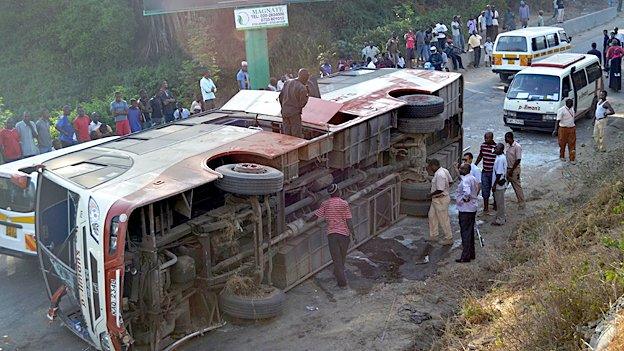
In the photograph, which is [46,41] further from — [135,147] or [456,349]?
[456,349]

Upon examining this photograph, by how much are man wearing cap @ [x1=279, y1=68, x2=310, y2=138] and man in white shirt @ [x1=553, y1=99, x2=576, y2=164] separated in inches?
264

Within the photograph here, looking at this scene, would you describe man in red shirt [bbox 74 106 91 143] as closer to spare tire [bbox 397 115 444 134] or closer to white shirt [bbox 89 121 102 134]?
white shirt [bbox 89 121 102 134]

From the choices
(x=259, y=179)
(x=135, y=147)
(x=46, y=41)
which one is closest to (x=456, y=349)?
(x=259, y=179)

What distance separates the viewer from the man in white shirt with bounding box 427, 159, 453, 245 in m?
11.0

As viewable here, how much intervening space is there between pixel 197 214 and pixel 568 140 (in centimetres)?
910

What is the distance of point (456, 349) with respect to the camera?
7.21 meters

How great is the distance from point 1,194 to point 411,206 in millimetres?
6352

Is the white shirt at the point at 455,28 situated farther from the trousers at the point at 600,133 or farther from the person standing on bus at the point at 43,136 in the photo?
the person standing on bus at the point at 43,136

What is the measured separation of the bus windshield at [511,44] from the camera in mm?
22734

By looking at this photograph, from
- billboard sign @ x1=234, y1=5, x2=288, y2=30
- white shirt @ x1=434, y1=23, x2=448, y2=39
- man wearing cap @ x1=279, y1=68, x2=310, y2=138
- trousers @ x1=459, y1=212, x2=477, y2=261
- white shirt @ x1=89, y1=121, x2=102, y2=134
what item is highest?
billboard sign @ x1=234, y1=5, x2=288, y2=30

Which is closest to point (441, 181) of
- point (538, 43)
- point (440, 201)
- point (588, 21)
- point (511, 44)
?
point (440, 201)

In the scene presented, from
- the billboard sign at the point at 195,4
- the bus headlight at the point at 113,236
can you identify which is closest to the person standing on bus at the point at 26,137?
the billboard sign at the point at 195,4

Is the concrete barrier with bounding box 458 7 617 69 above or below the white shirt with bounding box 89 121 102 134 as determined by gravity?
below

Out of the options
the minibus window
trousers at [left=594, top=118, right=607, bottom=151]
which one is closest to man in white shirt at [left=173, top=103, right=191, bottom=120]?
trousers at [left=594, top=118, right=607, bottom=151]
